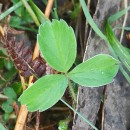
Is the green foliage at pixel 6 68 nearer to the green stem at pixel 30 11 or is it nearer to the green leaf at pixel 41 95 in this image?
the green stem at pixel 30 11

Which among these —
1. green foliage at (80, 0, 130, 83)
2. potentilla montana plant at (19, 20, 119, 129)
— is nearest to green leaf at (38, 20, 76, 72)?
potentilla montana plant at (19, 20, 119, 129)

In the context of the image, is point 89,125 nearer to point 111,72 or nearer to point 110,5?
point 111,72

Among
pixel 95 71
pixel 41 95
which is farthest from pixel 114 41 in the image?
pixel 41 95

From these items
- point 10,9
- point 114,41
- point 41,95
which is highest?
point 10,9

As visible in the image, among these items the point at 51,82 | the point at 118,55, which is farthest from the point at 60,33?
the point at 118,55

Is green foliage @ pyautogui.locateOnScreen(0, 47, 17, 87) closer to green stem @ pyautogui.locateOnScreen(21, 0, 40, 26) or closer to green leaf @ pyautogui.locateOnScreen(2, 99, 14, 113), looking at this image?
green leaf @ pyautogui.locateOnScreen(2, 99, 14, 113)

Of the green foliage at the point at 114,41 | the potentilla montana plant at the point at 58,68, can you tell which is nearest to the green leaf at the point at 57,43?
the potentilla montana plant at the point at 58,68

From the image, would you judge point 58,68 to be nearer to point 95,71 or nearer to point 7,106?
point 95,71
